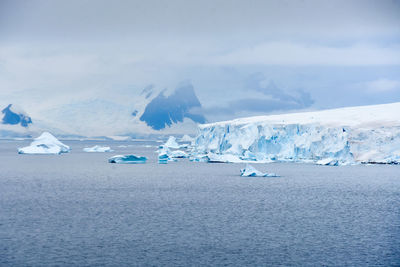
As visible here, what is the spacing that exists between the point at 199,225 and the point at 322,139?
3050cm

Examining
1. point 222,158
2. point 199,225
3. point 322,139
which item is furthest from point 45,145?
point 199,225

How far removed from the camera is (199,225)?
55.9 feet

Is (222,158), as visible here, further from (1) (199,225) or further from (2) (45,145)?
(1) (199,225)

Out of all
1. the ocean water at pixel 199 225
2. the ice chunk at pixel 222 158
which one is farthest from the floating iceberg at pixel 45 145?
the ocean water at pixel 199 225

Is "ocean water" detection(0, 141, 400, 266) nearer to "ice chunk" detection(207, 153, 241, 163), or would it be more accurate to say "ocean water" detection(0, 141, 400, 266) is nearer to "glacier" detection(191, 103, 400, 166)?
"glacier" detection(191, 103, 400, 166)

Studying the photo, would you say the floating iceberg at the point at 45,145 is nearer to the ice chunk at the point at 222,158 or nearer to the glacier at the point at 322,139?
the glacier at the point at 322,139

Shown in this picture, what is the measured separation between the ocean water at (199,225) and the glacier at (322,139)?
13477mm

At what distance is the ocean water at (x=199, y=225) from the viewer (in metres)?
12.7

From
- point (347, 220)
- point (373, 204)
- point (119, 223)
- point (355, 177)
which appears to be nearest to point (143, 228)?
point (119, 223)

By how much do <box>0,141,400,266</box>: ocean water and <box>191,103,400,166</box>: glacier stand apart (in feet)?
44.2

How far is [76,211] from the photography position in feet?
65.7

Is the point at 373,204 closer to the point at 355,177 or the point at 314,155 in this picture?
the point at 355,177

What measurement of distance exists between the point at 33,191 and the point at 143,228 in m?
13.1

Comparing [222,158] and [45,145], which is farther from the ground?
[45,145]
